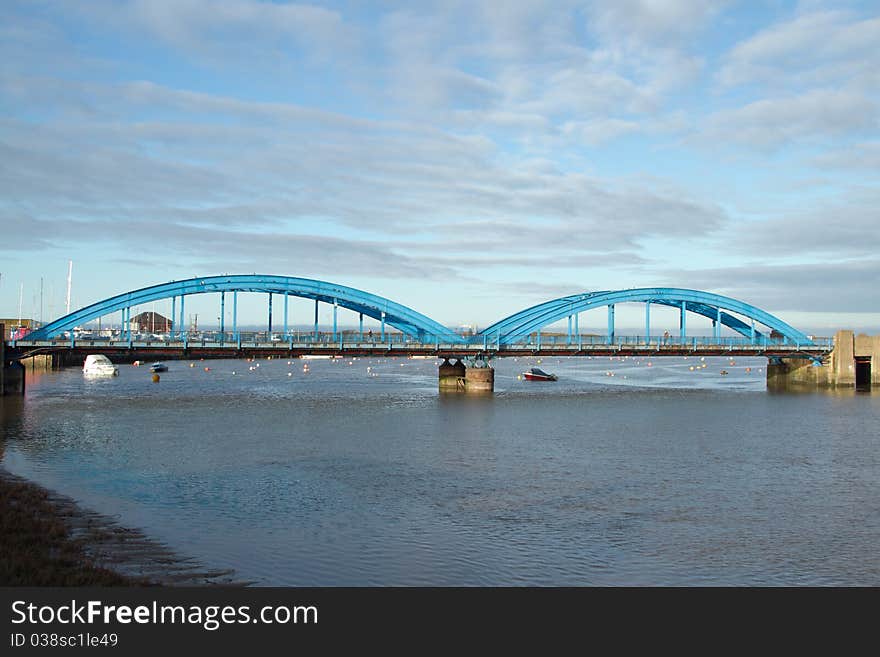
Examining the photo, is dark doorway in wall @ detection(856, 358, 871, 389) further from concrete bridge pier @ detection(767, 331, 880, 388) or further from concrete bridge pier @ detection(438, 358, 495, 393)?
concrete bridge pier @ detection(438, 358, 495, 393)

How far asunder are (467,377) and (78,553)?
6602cm

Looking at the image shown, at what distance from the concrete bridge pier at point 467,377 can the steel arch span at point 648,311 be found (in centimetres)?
341

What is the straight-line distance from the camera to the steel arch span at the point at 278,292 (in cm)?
7681

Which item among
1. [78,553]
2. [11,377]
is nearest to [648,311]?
[11,377]

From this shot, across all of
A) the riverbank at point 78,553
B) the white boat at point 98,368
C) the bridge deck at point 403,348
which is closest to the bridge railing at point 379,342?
the bridge deck at point 403,348

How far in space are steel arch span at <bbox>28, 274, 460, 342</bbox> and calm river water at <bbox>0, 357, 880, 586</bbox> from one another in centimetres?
1259

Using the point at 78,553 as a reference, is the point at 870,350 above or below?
above

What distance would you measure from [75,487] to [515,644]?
21242mm

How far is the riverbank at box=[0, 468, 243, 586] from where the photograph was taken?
17.1 m

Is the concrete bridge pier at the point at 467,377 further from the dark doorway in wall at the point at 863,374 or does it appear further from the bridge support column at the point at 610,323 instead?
→ the dark doorway in wall at the point at 863,374

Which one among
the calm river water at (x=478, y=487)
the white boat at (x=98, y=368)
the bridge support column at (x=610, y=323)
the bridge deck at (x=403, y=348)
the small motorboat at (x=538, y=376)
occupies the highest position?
the bridge support column at (x=610, y=323)

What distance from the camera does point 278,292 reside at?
82.3 meters

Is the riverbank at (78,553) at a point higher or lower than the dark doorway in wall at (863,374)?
lower

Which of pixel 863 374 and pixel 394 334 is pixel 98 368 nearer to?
pixel 394 334
